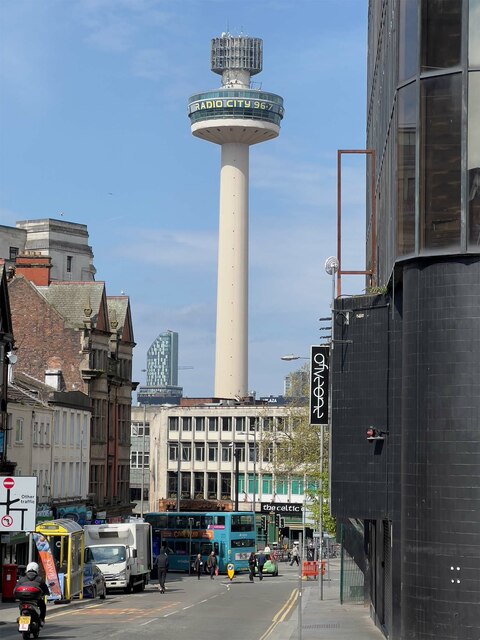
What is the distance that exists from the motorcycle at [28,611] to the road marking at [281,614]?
18.7 ft

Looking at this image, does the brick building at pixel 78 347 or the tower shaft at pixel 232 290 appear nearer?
the brick building at pixel 78 347

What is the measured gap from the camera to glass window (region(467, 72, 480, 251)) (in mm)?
24922

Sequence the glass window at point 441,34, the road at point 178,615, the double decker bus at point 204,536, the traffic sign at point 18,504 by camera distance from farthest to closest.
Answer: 1. the double decker bus at point 204,536
2. the traffic sign at point 18,504
3. the road at point 178,615
4. the glass window at point 441,34

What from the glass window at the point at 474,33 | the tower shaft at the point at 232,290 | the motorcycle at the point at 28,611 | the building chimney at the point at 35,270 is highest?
the tower shaft at the point at 232,290

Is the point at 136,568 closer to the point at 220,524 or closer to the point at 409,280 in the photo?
the point at 220,524

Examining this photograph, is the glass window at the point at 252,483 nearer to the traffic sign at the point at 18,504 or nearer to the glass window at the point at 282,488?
the glass window at the point at 282,488

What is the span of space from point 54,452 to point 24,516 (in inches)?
1492

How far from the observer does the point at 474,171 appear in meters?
24.9

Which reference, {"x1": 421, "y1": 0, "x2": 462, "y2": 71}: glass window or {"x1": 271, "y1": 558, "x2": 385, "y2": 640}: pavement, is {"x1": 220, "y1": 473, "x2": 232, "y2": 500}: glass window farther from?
{"x1": 421, "y1": 0, "x2": 462, "y2": 71}: glass window

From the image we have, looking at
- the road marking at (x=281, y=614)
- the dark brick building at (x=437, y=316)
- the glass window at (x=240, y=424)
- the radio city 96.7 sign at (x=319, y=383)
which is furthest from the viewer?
the glass window at (x=240, y=424)

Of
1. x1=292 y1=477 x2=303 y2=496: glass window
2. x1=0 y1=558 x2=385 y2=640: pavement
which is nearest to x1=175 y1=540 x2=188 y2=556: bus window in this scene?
x1=0 y1=558 x2=385 y2=640: pavement

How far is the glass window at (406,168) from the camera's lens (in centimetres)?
2589

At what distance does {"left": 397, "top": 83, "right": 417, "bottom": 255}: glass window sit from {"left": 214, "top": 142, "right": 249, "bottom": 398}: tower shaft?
13955 centimetres

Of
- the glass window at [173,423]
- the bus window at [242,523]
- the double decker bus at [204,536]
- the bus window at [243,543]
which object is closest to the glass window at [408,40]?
the double decker bus at [204,536]
